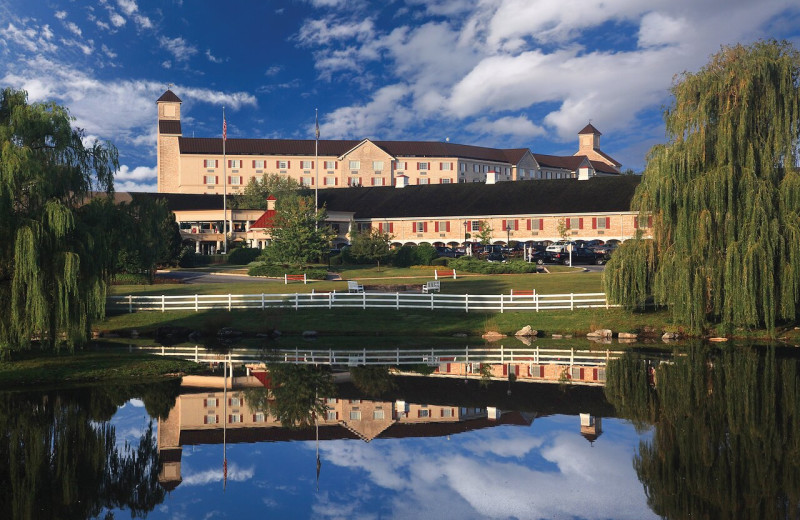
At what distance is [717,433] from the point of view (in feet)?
53.1

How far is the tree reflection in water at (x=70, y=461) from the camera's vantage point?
1270 cm

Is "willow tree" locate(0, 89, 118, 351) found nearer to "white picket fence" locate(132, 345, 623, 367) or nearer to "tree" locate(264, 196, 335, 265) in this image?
"white picket fence" locate(132, 345, 623, 367)

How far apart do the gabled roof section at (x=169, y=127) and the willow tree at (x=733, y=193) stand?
105157 mm

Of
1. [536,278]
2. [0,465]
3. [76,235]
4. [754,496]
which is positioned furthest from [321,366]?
[536,278]

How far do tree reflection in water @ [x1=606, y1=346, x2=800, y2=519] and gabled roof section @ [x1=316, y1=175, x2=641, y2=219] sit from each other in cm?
4675

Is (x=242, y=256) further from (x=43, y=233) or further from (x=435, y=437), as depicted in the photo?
(x=435, y=437)

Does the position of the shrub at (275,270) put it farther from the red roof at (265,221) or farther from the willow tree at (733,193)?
the willow tree at (733,193)

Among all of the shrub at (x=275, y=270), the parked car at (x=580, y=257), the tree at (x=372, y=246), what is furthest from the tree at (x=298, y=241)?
the parked car at (x=580, y=257)

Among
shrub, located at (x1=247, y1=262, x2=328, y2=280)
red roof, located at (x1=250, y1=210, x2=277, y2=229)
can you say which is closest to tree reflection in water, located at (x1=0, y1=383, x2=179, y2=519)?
shrub, located at (x1=247, y1=262, x2=328, y2=280)

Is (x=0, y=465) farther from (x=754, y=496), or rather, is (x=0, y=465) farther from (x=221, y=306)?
(x=221, y=306)

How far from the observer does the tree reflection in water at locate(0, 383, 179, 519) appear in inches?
500

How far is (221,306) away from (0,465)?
1000 inches

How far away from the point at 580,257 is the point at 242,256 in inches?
1236

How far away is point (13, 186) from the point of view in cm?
2242
